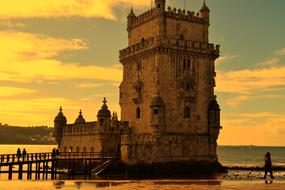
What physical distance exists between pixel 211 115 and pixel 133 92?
459 inches

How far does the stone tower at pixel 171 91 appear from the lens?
6091cm

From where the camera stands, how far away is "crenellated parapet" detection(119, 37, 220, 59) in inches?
2463

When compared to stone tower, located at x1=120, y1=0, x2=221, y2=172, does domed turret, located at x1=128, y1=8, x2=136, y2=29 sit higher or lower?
Result: higher

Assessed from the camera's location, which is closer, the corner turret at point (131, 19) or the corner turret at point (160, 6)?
the corner turret at point (160, 6)

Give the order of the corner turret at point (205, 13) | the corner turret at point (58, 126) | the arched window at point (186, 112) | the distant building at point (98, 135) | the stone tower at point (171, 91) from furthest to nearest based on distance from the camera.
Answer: the corner turret at point (58, 126), the corner turret at point (205, 13), the distant building at point (98, 135), the arched window at point (186, 112), the stone tower at point (171, 91)

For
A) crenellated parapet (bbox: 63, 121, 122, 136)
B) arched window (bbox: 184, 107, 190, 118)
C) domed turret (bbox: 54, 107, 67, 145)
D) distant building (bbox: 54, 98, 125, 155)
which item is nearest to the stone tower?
arched window (bbox: 184, 107, 190, 118)

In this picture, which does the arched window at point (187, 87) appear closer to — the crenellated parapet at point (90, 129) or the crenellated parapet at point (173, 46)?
the crenellated parapet at point (173, 46)

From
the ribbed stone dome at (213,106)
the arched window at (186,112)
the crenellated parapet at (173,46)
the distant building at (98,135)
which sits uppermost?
the crenellated parapet at (173,46)

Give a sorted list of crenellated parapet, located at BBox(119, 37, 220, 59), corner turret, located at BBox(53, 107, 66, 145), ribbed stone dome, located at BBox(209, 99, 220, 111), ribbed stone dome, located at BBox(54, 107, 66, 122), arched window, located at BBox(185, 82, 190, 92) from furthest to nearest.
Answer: ribbed stone dome, located at BBox(54, 107, 66, 122) → corner turret, located at BBox(53, 107, 66, 145) → ribbed stone dome, located at BBox(209, 99, 220, 111) → arched window, located at BBox(185, 82, 190, 92) → crenellated parapet, located at BBox(119, 37, 220, 59)

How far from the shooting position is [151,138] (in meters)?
60.9

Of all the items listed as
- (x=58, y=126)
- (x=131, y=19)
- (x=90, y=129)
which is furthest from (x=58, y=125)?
(x=131, y=19)

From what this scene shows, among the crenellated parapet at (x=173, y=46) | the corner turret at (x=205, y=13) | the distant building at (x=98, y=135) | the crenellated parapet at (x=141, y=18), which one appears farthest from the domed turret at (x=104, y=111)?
the corner turret at (x=205, y=13)

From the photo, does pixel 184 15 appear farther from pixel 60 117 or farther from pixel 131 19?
pixel 60 117

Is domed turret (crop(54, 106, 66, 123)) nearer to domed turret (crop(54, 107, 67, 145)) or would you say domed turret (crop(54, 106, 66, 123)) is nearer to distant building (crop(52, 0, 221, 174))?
domed turret (crop(54, 107, 67, 145))
